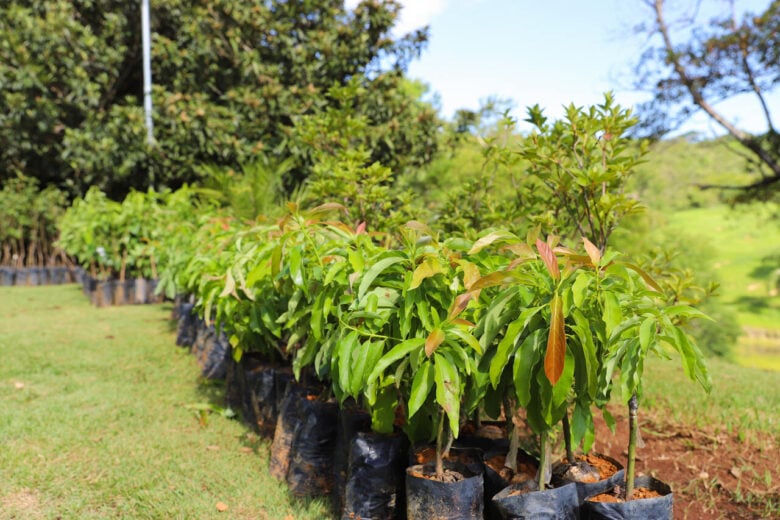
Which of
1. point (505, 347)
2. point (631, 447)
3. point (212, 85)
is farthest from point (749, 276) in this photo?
point (505, 347)

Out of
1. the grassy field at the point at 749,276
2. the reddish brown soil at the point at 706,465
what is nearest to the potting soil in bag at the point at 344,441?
the reddish brown soil at the point at 706,465

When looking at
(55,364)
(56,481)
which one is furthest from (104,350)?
(56,481)

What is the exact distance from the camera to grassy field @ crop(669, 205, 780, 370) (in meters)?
44.5

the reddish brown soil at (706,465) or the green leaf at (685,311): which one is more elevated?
the green leaf at (685,311)

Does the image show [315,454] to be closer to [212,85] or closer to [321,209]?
[321,209]

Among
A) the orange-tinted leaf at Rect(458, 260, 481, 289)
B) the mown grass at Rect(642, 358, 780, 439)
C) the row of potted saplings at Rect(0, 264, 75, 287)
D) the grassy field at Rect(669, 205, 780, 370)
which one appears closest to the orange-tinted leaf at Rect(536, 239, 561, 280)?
the orange-tinted leaf at Rect(458, 260, 481, 289)

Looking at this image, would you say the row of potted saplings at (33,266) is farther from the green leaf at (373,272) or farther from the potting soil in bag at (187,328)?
the green leaf at (373,272)

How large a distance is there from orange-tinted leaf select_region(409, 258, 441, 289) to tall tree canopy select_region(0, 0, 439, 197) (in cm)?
885

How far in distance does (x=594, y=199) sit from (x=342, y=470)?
1.65m

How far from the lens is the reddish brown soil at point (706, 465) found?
232cm

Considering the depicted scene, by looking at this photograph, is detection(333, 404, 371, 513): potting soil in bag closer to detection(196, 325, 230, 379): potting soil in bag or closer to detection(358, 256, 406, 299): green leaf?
detection(358, 256, 406, 299): green leaf

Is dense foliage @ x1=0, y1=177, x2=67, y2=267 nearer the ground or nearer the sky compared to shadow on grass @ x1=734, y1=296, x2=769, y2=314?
nearer the sky

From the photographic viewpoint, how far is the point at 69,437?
3129mm

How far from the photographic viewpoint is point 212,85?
12023 mm
